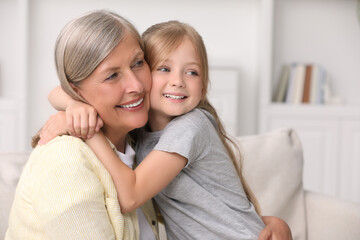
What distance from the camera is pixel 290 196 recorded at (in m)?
1.97

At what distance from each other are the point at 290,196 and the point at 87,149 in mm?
1064

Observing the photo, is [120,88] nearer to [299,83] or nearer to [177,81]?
[177,81]

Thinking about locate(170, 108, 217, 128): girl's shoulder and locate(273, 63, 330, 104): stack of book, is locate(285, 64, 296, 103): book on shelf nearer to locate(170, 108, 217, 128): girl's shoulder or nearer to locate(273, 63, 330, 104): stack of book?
locate(273, 63, 330, 104): stack of book

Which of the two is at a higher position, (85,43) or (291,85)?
(85,43)

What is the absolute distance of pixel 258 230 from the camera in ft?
4.91

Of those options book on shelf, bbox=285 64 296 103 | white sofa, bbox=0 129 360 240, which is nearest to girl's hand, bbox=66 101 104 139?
white sofa, bbox=0 129 360 240

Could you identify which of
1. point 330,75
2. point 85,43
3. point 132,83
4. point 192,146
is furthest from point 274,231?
point 330,75

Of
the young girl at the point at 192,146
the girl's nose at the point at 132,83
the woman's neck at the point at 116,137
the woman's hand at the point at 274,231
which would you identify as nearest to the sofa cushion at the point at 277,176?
the woman's hand at the point at 274,231

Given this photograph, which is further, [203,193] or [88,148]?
[203,193]

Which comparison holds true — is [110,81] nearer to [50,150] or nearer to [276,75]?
[50,150]

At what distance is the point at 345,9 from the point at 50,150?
341cm

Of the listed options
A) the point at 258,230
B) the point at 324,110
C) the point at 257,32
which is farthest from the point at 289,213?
the point at 257,32

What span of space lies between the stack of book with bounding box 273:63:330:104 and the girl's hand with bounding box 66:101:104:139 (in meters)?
2.79

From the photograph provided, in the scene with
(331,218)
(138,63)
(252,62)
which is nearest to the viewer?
(138,63)
